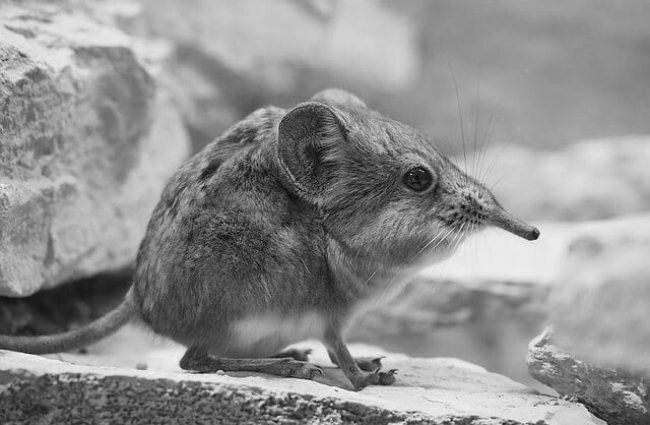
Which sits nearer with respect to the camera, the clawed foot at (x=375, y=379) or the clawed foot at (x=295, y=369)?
the clawed foot at (x=295, y=369)

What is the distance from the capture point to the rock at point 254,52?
8.62 metres

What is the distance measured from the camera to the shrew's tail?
15.9 ft

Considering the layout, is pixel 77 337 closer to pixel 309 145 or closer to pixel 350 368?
pixel 350 368

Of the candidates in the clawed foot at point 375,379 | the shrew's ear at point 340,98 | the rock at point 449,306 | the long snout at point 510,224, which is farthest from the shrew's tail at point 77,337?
the rock at point 449,306

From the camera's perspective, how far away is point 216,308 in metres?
4.31

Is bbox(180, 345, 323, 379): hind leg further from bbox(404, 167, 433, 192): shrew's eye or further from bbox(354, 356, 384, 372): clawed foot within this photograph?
bbox(404, 167, 433, 192): shrew's eye

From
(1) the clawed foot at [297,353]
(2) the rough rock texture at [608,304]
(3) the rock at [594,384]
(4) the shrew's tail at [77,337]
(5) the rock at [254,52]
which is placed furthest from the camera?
(5) the rock at [254,52]

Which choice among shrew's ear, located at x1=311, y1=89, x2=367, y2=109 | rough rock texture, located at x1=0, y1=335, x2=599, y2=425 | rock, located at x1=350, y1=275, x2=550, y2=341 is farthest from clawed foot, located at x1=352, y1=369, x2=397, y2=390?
rock, located at x1=350, y1=275, x2=550, y2=341

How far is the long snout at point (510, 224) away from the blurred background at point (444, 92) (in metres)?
0.79

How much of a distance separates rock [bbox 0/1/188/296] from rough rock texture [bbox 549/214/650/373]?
9.22 ft

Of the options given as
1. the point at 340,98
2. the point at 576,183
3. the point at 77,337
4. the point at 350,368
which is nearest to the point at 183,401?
the point at 350,368

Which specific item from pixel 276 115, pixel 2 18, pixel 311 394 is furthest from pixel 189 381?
pixel 2 18

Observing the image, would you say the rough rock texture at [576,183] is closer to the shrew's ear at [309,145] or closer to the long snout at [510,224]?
the long snout at [510,224]

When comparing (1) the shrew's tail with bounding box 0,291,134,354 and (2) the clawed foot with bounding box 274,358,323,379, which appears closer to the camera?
(2) the clawed foot with bounding box 274,358,323,379
